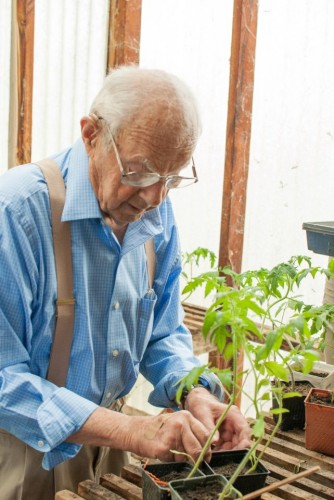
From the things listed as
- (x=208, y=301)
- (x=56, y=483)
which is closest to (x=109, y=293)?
(x=56, y=483)

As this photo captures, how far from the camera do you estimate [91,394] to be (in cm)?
176

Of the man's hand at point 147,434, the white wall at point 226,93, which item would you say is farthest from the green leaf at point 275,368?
the white wall at point 226,93

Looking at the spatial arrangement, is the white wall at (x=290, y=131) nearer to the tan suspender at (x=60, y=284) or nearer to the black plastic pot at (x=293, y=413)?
the black plastic pot at (x=293, y=413)

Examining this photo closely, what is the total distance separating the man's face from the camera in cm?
154

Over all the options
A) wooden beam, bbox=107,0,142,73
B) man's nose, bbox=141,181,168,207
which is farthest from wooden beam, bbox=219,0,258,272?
man's nose, bbox=141,181,168,207

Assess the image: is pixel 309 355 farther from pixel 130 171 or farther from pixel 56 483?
pixel 56 483

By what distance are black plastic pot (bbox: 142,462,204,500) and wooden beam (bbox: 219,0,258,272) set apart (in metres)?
2.30

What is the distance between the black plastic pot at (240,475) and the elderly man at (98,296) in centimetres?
5

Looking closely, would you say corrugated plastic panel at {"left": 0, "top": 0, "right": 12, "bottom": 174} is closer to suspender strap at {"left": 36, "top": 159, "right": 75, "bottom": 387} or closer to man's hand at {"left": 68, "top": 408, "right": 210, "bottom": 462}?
suspender strap at {"left": 36, "top": 159, "right": 75, "bottom": 387}

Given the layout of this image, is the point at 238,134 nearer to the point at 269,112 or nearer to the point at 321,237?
the point at 269,112

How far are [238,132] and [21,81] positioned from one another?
1.35 m

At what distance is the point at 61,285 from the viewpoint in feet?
5.40

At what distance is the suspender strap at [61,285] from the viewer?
5.40ft

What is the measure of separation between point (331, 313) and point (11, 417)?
1076mm
